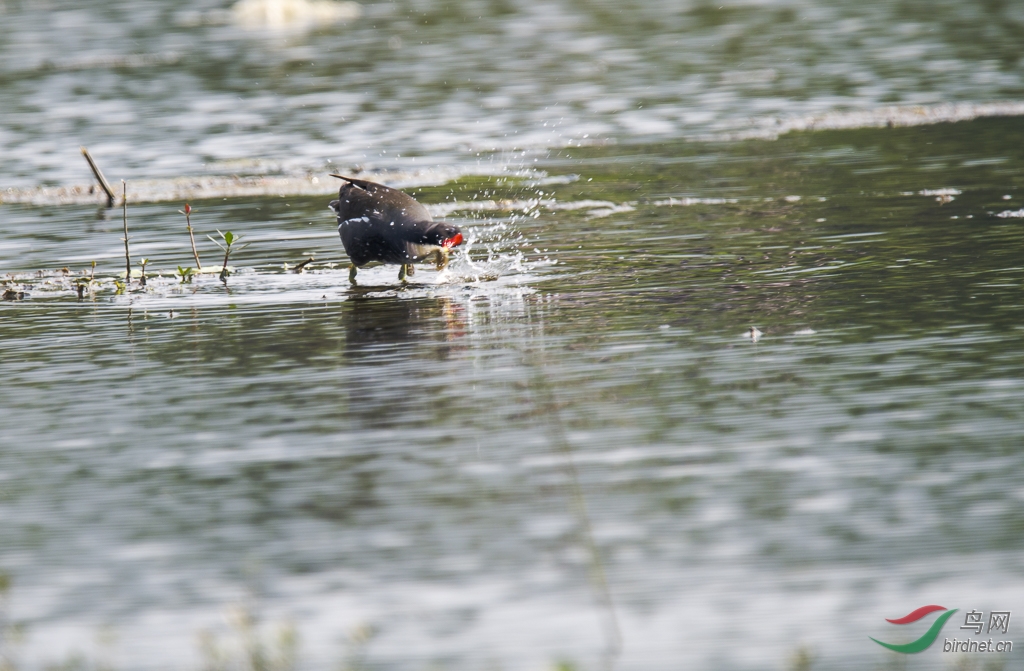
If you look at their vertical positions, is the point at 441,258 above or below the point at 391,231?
below

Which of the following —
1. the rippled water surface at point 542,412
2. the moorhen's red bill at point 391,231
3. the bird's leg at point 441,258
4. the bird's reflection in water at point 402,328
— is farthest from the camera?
the bird's leg at point 441,258

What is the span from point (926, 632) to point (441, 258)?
702 cm

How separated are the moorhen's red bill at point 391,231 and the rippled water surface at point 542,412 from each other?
30 cm

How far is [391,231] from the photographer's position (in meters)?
11.6

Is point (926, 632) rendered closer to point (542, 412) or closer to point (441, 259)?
point (542, 412)

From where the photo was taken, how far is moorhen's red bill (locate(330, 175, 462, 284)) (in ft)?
37.4

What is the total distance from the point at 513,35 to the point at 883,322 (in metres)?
22.2

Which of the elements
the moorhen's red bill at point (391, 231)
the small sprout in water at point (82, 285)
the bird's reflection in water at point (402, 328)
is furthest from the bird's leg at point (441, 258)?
the small sprout in water at point (82, 285)

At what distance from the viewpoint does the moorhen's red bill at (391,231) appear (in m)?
11.4

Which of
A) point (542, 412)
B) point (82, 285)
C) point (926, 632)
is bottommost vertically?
point (926, 632)

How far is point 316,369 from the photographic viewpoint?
9.27m

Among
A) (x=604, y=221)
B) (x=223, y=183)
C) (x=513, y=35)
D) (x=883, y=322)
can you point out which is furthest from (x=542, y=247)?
Result: (x=513, y=35)

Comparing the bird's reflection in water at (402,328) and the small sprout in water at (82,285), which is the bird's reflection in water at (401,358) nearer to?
the bird's reflection in water at (402,328)

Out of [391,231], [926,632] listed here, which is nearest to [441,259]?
[391,231]
